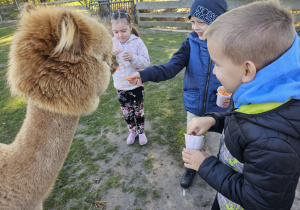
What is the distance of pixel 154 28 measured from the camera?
9.45m

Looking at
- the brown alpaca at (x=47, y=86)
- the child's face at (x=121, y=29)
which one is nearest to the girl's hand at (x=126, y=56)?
the child's face at (x=121, y=29)

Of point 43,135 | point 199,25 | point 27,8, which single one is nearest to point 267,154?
point 43,135

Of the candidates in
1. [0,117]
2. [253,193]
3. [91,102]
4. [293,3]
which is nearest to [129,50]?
[91,102]

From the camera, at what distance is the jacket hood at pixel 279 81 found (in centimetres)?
70

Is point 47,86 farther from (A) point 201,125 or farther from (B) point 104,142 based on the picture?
(B) point 104,142

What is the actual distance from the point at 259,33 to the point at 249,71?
140 millimetres

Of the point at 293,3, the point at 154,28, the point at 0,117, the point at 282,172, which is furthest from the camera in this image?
the point at 154,28

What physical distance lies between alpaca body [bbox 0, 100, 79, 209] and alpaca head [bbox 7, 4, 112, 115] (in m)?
0.10

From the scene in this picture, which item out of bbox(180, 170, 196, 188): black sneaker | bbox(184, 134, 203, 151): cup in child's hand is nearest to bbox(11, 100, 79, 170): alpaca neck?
bbox(184, 134, 203, 151): cup in child's hand

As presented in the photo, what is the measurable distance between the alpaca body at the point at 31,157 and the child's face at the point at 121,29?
4.32 feet

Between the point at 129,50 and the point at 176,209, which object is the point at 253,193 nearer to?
the point at 176,209

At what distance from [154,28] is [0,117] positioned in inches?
305

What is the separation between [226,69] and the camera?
2.71ft

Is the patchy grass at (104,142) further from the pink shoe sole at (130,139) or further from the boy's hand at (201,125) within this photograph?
the boy's hand at (201,125)
